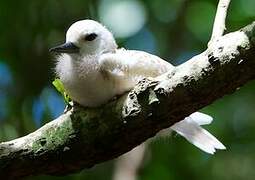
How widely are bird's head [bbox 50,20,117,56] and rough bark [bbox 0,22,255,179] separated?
0.17m

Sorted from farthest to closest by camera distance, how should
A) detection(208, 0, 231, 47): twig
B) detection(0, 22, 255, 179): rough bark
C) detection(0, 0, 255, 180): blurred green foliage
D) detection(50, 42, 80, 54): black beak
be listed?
detection(0, 0, 255, 180): blurred green foliage, detection(50, 42, 80, 54): black beak, detection(208, 0, 231, 47): twig, detection(0, 22, 255, 179): rough bark

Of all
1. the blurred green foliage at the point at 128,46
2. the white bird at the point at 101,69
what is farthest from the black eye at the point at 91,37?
the blurred green foliage at the point at 128,46

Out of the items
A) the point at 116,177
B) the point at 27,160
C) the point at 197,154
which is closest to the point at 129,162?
the point at 116,177

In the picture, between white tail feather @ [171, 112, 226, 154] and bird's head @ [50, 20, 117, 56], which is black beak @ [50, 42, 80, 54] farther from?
white tail feather @ [171, 112, 226, 154]

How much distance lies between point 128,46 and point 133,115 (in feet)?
6.25

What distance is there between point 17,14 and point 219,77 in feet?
5.76

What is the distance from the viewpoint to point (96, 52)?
165 centimetres

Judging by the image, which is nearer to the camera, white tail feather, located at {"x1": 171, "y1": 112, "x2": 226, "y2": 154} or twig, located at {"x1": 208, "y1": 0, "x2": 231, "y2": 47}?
twig, located at {"x1": 208, "y1": 0, "x2": 231, "y2": 47}

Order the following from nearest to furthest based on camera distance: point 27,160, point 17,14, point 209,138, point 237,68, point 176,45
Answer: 1. point 237,68
2. point 27,160
3. point 209,138
4. point 17,14
5. point 176,45

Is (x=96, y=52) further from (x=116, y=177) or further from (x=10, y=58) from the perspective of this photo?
(x=10, y=58)

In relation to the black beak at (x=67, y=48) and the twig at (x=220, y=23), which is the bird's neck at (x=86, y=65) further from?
the twig at (x=220, y=23)

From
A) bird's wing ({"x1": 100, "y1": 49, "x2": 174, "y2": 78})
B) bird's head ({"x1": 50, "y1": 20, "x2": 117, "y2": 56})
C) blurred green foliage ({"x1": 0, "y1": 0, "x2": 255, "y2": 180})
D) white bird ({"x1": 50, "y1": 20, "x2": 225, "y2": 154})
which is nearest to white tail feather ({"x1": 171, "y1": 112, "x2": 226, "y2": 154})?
white bird ({"x1": 50, "y1": 20, "x2": 225, "y2": 154})

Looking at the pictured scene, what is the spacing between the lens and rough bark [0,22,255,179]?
1286 millimetres

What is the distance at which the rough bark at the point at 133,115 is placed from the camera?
4.22ft
